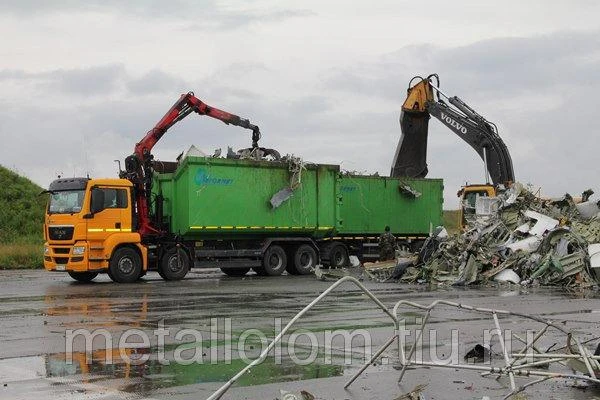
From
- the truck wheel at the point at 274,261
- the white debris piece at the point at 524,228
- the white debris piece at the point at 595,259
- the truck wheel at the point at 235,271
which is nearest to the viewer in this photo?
the white debris piece at the point at 595,259

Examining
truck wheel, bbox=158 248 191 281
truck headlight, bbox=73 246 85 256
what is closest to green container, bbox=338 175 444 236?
truck wheel, bbox=158 248 191 281

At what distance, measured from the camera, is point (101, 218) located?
2416 cm

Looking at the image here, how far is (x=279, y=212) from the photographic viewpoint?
28.2m

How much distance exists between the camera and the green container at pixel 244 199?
85.4 feet

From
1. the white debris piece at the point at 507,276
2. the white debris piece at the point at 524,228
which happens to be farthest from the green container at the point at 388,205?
the white debris piece at the point at 507,276

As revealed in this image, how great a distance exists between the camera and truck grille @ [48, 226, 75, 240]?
942 inches

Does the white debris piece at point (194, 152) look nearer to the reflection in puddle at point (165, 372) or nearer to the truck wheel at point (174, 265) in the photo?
the truck wheel at point (174, 265)

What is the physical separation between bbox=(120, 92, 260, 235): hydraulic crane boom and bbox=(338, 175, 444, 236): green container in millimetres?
4158

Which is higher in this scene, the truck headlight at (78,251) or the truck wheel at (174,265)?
the truck headlight at (78,251)

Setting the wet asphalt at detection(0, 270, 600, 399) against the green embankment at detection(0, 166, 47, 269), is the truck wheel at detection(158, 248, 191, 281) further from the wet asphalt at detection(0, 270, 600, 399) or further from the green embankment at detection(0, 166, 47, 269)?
the green embankment at detection(0, 166, 47, 269)

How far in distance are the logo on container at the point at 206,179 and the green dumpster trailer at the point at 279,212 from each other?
0.09 ft

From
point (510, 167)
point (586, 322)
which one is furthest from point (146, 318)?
point (510, 167)

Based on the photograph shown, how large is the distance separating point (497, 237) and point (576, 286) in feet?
14.7

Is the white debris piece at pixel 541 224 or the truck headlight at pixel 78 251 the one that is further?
the white debris piece at pixel 541 224
